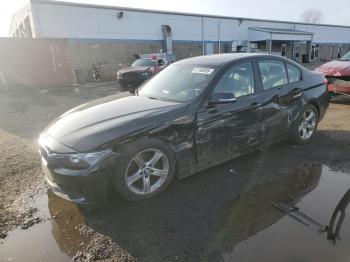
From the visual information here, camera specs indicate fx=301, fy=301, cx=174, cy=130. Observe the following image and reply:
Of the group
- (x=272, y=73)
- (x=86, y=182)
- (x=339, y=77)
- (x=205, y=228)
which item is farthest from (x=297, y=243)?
(x=339, y=77)

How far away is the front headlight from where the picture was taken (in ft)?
10.0

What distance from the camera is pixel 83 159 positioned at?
305 centimetres

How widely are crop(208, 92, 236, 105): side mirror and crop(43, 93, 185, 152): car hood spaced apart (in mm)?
405

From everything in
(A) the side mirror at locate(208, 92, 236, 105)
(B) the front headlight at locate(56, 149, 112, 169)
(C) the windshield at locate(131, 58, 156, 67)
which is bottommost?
(B) the front headlight at locate(56, 149, 112, 169)

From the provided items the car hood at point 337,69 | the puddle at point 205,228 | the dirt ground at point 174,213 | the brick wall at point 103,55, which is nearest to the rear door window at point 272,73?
the dirt ground at point 174,213

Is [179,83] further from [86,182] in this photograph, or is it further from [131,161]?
[86,182]

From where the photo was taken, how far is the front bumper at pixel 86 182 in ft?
10.0

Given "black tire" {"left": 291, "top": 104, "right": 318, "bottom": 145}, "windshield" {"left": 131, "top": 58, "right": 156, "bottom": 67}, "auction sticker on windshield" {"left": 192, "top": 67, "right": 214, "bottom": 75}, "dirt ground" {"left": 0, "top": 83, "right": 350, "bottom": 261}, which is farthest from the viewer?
"windshield" {"left": 131, "top": 58, "right": 156, "bottom": 67}

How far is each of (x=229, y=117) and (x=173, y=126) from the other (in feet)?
2.88

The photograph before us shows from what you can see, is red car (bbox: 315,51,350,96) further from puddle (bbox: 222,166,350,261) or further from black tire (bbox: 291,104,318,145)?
puddle (bbox: 222,166,350,261)

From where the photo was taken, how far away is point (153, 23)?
24.7m

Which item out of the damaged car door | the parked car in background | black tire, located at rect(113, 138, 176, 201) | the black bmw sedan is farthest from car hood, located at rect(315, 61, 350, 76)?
the parked car in background

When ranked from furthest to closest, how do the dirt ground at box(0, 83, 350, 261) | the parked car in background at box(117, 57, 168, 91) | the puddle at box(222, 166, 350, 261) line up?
1. the parked car in background at box(117, 57, 168, 91)
2. the dirt ground at box(0, 83, 350, 261)
3. the puddle at box(222, 166, 350, 261)

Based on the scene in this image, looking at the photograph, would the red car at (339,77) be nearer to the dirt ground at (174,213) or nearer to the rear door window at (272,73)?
the dirt ground at (174,213)
